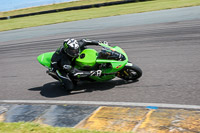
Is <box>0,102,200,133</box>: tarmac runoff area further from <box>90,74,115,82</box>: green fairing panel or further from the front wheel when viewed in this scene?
the front wheel

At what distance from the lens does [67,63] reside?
6859mm

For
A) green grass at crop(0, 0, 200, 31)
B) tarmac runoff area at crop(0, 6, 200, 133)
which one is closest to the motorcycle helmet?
Result: tarmac runoff area at crop(0, 6, 200, 133)

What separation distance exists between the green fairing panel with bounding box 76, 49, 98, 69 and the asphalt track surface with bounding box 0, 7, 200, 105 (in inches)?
28.9

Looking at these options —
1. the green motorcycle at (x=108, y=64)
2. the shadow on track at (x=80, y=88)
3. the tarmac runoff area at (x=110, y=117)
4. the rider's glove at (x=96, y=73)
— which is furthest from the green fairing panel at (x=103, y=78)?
the tarmac runoff area at (x=110, y=117)

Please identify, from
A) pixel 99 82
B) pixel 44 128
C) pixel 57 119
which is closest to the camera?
pixel 44 128

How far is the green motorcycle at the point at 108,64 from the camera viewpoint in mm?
6801

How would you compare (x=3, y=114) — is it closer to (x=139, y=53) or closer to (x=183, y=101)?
(x=183, y=101)

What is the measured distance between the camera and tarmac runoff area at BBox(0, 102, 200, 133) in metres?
4.57

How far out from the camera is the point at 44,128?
16.0 feet

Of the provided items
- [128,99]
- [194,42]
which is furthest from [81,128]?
[194,42]

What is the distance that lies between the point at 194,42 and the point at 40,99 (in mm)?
6403

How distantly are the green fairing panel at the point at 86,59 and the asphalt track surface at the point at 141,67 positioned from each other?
2.41ft

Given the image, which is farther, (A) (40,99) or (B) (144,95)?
(A) (40,99)

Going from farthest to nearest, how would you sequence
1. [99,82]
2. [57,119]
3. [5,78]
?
[5,78], [99,82], [57,119]
